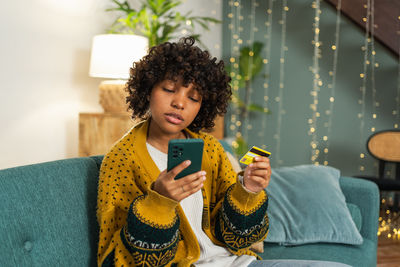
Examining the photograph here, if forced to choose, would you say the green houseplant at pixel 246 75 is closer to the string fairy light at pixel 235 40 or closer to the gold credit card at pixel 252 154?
the string fairy light at pixel 235 40

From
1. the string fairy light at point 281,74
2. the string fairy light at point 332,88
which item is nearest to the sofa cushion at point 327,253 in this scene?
the string fairy light at point 332,88

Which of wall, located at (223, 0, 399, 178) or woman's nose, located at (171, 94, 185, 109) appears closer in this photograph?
woman's nose, located at (171, 94, 185, 109)

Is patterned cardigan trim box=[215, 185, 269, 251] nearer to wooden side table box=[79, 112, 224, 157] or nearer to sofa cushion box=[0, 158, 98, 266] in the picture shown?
sofa cushion box=[0, 158, 98, 266]

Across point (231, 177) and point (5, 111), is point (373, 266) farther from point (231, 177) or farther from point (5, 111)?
point (5, 111)

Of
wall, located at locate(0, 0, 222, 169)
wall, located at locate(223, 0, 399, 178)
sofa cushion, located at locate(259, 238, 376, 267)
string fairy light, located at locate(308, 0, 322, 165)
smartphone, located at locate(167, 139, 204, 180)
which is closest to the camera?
smartphone, located at locate(167, 139, 204, 180)

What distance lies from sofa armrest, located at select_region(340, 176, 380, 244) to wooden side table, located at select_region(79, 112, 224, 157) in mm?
1017

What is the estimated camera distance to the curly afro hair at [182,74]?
107cm

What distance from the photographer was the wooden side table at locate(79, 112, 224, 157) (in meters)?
2.76

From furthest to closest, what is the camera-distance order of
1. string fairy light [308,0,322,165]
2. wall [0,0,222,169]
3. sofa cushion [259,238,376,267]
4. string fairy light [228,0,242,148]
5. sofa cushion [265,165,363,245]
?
string fairy light [228,0,242,148], string fairy light [308,0,322,165], wall [0,0,222,169], sofa cushion [265,165,363,245], sofa cushion [259,238,376,267]

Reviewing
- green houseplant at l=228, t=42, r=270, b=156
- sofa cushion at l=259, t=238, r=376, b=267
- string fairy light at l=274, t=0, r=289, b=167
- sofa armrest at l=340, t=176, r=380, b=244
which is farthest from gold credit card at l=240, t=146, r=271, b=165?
string fairy light at l=274, t=0, r=289, b=167

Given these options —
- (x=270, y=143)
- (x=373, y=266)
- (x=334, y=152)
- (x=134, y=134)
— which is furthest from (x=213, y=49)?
(x=134, y=134)

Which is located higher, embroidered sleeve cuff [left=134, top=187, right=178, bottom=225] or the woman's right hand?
the woman's right hand

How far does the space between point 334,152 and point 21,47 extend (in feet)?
10.1

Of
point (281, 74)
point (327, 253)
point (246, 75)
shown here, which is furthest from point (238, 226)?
point (281, 74)
